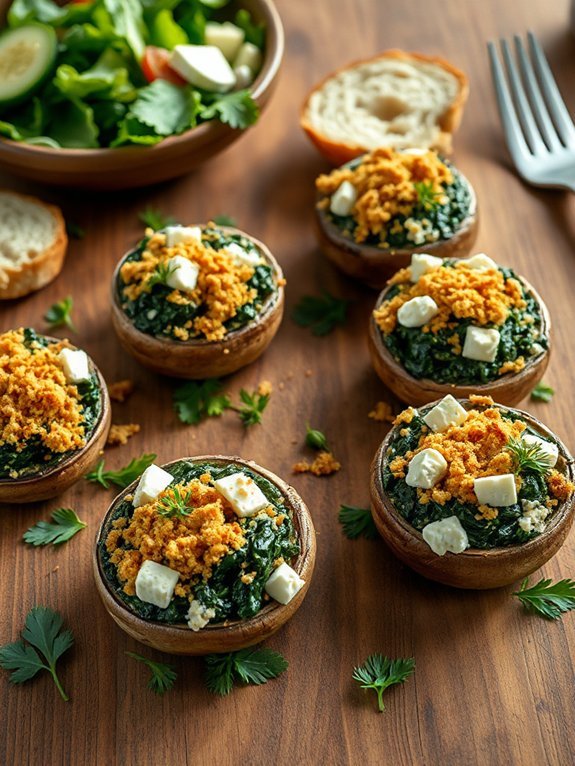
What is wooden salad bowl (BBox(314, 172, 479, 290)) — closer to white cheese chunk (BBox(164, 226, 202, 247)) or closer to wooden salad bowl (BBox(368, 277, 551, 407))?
wooden salad bowl (BBox(368, 277, 551, 407))

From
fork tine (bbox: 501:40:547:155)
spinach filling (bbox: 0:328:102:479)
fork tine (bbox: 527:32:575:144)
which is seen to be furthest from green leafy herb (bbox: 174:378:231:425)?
fork tine (bbox: 527:32:575:144)

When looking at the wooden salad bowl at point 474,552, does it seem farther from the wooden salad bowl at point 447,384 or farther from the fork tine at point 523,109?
the fork tine at point 523,109

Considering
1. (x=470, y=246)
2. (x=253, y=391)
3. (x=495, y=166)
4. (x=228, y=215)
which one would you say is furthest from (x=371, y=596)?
(x=495, y=166)

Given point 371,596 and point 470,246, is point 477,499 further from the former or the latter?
point 470,246

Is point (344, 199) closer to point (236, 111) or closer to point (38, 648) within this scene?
point (236, 111)

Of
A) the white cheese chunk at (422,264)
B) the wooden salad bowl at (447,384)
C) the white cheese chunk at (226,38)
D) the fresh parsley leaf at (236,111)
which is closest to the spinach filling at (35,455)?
the wooden salad bowl at (447,384)

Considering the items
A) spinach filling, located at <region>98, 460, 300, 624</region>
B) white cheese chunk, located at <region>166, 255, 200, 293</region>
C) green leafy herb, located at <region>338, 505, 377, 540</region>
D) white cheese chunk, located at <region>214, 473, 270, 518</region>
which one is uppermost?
white cheese chunk, located at <region>166, 255, 200, 293</region>

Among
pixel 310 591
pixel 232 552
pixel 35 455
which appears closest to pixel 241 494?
pixel 232 552
